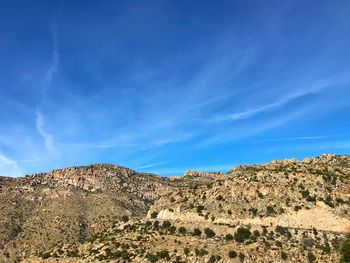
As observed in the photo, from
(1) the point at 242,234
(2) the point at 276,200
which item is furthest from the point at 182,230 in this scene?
(2) the point at 276,200

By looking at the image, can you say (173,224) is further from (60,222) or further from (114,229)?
(60,222)

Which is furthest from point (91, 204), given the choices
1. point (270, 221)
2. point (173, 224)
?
point (270, 221)

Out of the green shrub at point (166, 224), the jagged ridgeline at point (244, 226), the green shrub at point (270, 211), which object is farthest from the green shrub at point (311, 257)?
the green shrub at point (166, 224)

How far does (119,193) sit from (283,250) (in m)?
134

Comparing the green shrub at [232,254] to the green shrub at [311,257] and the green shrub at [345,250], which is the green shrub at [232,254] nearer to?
the green shrub at [311,257]

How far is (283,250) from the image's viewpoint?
5750 centimetres

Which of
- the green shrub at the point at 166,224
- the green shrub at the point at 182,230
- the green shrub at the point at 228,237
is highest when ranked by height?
the green shrub at the point at 166,224

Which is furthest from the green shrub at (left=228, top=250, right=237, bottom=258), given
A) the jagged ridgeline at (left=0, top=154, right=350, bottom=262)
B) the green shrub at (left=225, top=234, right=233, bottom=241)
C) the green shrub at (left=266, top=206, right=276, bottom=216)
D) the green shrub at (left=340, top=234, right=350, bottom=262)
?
the green shrub at (left=340, top=234, right=350, bottom=262)

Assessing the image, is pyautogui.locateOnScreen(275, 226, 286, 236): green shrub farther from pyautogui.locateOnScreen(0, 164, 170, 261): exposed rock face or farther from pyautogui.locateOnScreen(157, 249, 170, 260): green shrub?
pyautogui.locateOnScreen(0, 164, 170, 261): exposed rock face

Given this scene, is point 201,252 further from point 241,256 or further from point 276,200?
point 276,200

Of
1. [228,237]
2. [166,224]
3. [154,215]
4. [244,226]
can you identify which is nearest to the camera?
[228,237]

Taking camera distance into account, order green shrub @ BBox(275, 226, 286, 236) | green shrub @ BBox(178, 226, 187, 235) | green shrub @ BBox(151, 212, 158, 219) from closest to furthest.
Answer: green shrub @ BBox(275, 226, 286, 236)
green shrub @ BBox(178, 226, 187, 235)
green shrub @ BBox(151, 212, 158, 219)

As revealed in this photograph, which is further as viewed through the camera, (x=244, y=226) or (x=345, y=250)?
(x=244, y=226)

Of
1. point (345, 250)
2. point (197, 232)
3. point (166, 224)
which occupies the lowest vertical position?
point (345, 250)
